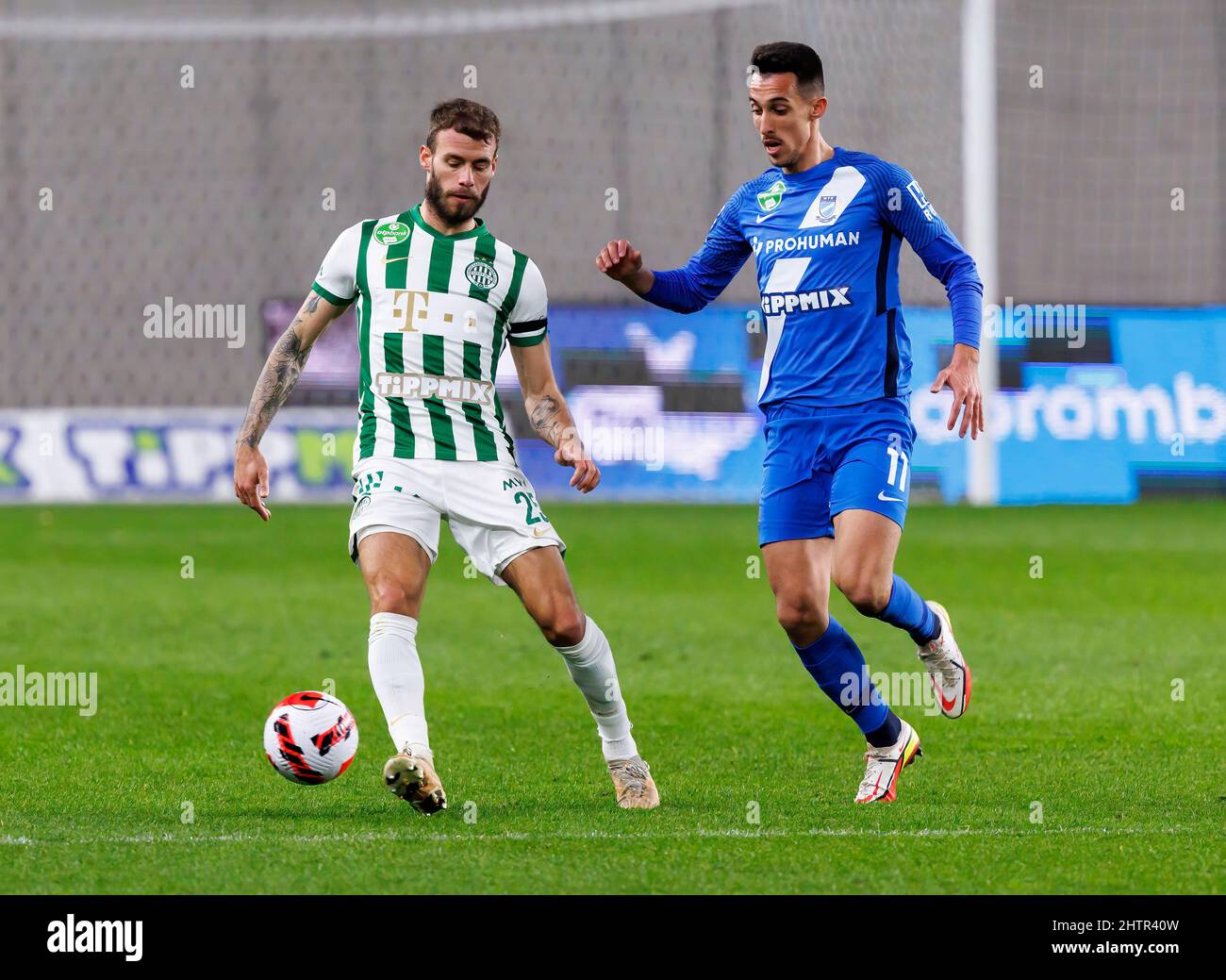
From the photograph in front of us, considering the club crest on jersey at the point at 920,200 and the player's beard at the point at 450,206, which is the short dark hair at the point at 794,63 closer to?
the club crest on jersey at the point at 920,200

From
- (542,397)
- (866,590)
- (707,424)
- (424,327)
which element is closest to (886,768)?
(866,590)

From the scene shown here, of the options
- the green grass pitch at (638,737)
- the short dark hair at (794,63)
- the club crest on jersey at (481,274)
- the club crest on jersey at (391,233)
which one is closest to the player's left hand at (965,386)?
the short dark hair at (794,63)

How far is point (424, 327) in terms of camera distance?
5566mm

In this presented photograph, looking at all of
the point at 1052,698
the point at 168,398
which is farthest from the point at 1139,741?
the point at 168,398

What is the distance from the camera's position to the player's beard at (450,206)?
5617 mm

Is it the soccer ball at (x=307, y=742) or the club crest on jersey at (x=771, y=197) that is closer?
the soccer ball at (x=307, y=742)

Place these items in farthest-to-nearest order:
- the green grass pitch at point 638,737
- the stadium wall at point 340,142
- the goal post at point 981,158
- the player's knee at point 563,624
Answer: the stadium wall at point 340,142 → the goal post at point 981,158 → the player's knee at point 563,624 → the green grass pitch at point 638,737

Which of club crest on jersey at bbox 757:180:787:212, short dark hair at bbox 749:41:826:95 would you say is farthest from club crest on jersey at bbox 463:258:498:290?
short dark hair at bbox 749:41:826:95

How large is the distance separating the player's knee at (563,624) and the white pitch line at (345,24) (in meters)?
17.9

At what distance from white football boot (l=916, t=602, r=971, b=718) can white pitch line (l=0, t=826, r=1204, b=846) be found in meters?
0.98

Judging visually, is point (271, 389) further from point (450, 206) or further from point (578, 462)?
point (578, 462)

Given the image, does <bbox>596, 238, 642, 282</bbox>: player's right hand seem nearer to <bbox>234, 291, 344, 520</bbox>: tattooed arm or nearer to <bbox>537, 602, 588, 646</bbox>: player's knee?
<bbox>234, 291, 344, 520</bbox>: tattooed arm
